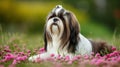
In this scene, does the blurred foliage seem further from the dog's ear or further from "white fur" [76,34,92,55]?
the dog's ear

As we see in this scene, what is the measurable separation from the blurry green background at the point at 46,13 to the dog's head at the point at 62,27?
1494cm

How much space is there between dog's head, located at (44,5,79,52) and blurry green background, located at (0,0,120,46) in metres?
14.9

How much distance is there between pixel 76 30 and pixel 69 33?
16cm

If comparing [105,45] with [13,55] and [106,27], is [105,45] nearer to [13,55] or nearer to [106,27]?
[13,55]

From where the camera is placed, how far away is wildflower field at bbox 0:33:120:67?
36.6 ft

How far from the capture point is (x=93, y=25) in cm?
2814

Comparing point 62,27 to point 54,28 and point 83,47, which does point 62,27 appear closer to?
point 54,28

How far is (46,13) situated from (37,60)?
1738cm

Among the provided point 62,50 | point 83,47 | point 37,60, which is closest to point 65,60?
point 37,60

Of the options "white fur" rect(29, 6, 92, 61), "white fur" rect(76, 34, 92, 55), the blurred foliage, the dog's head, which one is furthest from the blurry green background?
the dog's head

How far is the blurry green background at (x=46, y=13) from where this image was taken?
2917cm

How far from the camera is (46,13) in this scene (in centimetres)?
2933

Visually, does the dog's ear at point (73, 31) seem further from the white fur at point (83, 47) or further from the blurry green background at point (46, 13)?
the blurry green background at point (46, 13)

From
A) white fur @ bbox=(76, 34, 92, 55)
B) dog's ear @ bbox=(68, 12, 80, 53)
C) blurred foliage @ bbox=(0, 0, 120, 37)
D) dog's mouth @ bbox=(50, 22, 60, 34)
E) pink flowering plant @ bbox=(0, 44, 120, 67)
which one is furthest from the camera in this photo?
blurred foliage @ bbox=(0, 0, 120, 37)
